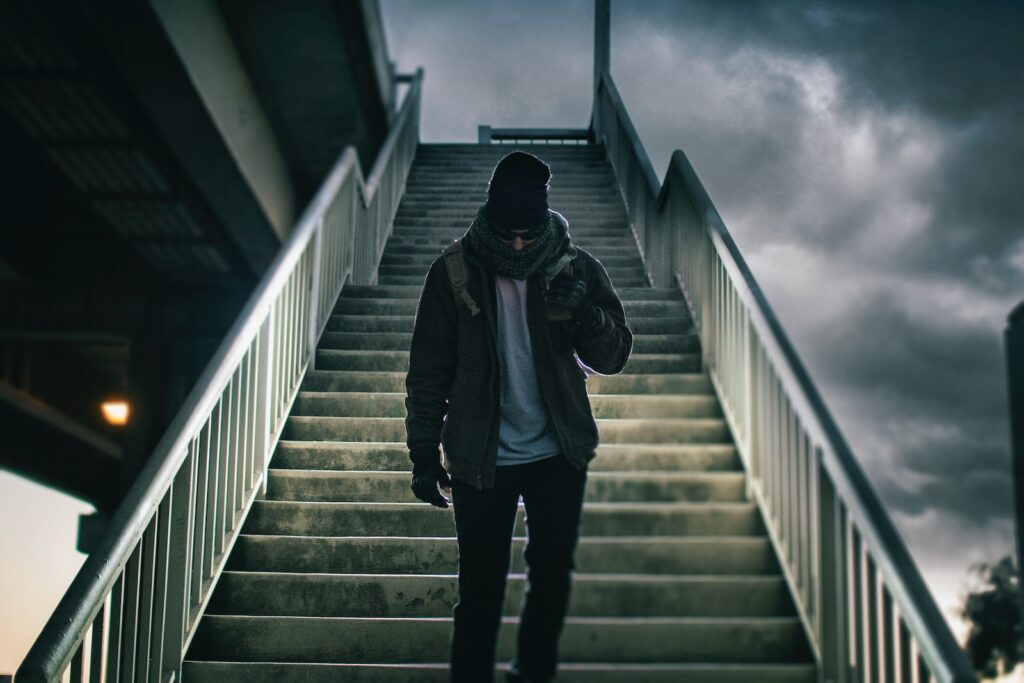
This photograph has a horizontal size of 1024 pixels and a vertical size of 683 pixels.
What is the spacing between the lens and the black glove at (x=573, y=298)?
2.25 meters

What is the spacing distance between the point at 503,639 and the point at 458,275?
1.36 meters

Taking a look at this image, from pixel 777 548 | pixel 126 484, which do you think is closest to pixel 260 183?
pixel 126 484

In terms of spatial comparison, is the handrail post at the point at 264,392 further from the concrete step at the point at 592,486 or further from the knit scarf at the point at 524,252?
the knit scarf at the point at 524,252

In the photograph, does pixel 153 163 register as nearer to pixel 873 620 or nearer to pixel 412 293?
pixel 412 293

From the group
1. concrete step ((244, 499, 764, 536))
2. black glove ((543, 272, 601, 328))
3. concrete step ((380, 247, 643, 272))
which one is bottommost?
concrete step ((244, 499, 764, 536))

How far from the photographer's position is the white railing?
7.43 ft

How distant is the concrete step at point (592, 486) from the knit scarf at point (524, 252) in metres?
1.70

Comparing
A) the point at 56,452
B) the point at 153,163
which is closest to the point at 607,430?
the point at 153,163

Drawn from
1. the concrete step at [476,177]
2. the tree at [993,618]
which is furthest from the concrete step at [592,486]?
the tree at [993,618]

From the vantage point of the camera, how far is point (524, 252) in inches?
89.4

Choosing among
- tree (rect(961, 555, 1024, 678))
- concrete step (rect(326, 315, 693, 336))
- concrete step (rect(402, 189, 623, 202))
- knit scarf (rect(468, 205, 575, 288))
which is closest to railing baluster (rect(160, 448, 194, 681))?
knit scarf (rect(468, 205, 575, 288))

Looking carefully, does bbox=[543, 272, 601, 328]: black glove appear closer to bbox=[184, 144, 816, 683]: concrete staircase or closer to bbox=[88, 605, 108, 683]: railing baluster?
bbox=[184, 144, 816, 683]: concrete staircase

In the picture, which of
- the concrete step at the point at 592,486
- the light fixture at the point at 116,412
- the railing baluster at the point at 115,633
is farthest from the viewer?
the light fixture at the point at 116,412

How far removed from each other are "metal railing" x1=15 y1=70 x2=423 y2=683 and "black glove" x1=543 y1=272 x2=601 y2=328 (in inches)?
55.4
